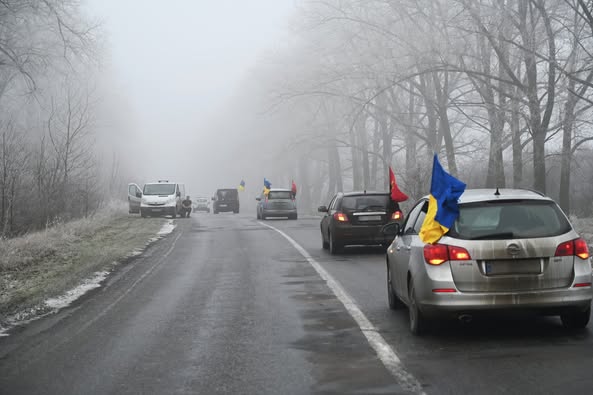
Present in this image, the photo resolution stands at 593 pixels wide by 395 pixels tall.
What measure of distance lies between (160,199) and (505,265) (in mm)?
35260

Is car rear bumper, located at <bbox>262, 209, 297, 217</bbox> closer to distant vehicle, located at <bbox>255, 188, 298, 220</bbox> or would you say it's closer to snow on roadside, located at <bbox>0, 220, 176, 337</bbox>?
distant vehicle, located at <bbox>255, 188, 298, 220</bbox>

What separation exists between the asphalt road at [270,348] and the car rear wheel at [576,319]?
0.13 meters

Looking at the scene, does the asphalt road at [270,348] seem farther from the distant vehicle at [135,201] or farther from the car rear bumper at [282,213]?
the distant vehicle at [135,201]

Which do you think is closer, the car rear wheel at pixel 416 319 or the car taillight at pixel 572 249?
the car taillight at pixel 572 249

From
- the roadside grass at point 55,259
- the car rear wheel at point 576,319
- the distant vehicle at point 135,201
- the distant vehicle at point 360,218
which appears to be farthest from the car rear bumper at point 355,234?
the distant vehicle at point 135,201

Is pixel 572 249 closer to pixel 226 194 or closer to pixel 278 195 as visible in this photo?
pixel 278 195

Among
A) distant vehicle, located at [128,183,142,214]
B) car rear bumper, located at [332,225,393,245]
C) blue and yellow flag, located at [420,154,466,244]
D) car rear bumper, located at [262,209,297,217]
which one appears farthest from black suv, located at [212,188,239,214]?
blue and yellow flag, located at [420,154,466,244]

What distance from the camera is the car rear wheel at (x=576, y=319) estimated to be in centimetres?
786

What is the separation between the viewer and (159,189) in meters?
42.5

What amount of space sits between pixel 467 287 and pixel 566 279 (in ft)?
3.18

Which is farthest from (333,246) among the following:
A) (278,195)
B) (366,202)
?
(278,195)

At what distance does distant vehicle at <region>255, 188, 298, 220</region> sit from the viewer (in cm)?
4037

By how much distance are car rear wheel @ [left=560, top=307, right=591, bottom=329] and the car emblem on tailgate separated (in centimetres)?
94

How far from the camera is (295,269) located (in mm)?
15195
